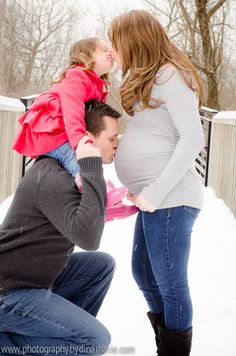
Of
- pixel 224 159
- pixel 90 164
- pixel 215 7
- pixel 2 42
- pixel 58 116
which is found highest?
pixel 215 7

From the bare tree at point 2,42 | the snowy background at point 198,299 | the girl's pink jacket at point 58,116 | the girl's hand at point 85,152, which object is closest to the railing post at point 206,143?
the snowy background at point 198,299

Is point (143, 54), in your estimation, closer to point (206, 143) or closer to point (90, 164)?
point (90, 164)

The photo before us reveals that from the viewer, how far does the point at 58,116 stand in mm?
2469

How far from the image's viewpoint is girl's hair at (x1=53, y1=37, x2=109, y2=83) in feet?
9.62

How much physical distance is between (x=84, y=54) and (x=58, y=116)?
70 centimetres

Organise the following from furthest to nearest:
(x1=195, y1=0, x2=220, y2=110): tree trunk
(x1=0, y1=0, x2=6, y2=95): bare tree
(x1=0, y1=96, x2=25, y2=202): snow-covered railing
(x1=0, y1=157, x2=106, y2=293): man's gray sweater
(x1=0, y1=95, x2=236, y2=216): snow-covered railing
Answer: (x1=0, y1=0, x2=6, y2=95): bare tree → (x1=195, y1=0, x2=220, y2=110): tree trunk → (x1=0, y1=95, x2=236, y2=216): snow-covered railing → (x1=0, y1=96, x2=25, y2=202): snow-covered railing → (x1=0, y1=157, x2=106, y2=293): man's gray sweater

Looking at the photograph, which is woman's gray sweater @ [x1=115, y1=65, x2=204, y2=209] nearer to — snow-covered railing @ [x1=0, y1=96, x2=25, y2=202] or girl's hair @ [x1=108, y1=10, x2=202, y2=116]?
girl's hair @ [x1=108, y1=10, x2=202, y2=116]

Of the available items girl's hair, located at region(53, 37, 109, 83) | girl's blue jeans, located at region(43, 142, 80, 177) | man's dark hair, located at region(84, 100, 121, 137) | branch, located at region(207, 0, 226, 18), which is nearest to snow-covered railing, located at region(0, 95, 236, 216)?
girl's hair, located at region(53, 37, 109, 83)

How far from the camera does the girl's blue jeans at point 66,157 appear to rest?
1.98m

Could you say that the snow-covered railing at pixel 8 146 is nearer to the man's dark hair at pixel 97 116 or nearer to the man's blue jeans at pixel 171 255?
the man's dark hair at pixel 97 116

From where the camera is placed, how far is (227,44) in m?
18.2

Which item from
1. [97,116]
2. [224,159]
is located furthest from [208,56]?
[97,116]

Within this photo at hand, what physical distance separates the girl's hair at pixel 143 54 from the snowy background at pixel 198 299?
4.47 ft

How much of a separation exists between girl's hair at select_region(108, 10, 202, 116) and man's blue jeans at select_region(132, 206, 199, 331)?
19.7 inches
